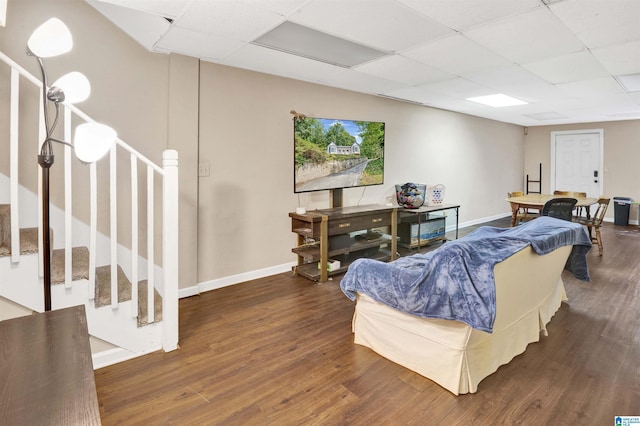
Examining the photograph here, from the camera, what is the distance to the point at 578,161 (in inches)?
331

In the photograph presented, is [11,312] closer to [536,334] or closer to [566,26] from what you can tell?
[536,334]

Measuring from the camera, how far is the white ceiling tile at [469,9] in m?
2.23

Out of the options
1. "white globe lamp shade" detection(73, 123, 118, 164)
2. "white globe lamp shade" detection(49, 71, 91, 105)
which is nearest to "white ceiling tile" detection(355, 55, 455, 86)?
"white globe lamp shade" detection(49, 71, 91, 105)

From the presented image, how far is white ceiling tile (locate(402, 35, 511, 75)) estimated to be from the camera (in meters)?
2.96

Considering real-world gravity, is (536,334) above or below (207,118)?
below

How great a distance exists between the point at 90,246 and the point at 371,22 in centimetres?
241

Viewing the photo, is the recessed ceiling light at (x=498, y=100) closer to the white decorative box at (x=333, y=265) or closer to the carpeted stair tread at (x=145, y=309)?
the white decorative box at (x=333, y=265)

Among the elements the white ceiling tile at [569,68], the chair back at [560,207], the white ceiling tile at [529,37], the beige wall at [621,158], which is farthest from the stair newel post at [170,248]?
the beige wall at [621,158]

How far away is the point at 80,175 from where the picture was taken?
2877 mm

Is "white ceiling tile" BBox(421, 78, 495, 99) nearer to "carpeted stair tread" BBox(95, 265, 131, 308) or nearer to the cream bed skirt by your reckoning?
the cream bed skirt

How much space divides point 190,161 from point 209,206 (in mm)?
499

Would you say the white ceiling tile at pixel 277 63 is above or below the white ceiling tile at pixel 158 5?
above

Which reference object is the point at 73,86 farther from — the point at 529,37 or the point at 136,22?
the point at 529,37

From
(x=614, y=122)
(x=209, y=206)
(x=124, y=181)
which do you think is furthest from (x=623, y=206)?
(x=124, y=181)
